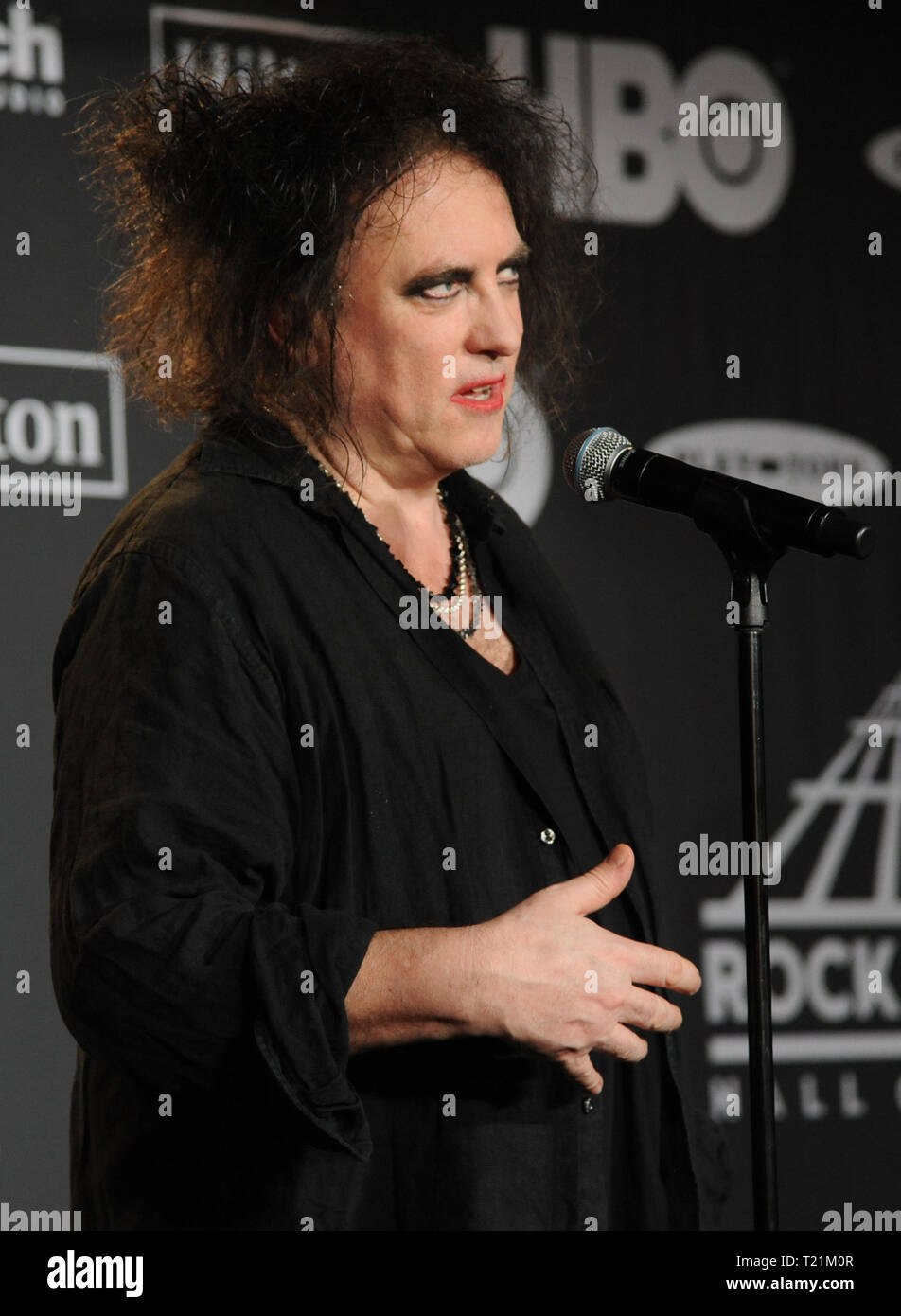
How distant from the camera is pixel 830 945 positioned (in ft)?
10.4

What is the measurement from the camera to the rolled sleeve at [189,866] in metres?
1.26

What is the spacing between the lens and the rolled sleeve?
4.15 feet

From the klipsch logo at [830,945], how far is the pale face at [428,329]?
1751mm

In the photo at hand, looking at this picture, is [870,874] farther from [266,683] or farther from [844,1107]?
[266,683]

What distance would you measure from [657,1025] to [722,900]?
186 centimetres

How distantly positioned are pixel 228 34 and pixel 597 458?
1.68 m

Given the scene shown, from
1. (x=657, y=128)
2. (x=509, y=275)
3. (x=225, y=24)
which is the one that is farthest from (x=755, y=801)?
(x=657, y=128)

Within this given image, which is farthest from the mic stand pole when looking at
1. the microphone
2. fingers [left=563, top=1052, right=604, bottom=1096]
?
fingers [left=563, top=1052, right=604, bottom=1096]

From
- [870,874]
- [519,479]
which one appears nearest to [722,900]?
[870,874]

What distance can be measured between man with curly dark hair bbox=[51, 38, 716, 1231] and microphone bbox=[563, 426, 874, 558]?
18cm

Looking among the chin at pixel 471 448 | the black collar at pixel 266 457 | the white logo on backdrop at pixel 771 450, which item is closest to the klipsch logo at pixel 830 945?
the white logo on backdrop at pixel 771 450

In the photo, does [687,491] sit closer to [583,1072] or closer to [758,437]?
[583,1072]

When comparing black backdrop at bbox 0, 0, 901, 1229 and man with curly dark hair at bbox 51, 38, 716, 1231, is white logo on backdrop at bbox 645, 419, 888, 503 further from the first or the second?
man with curly dark hair at bbox 51, 38, 716, 1231

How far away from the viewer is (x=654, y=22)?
324 cm
